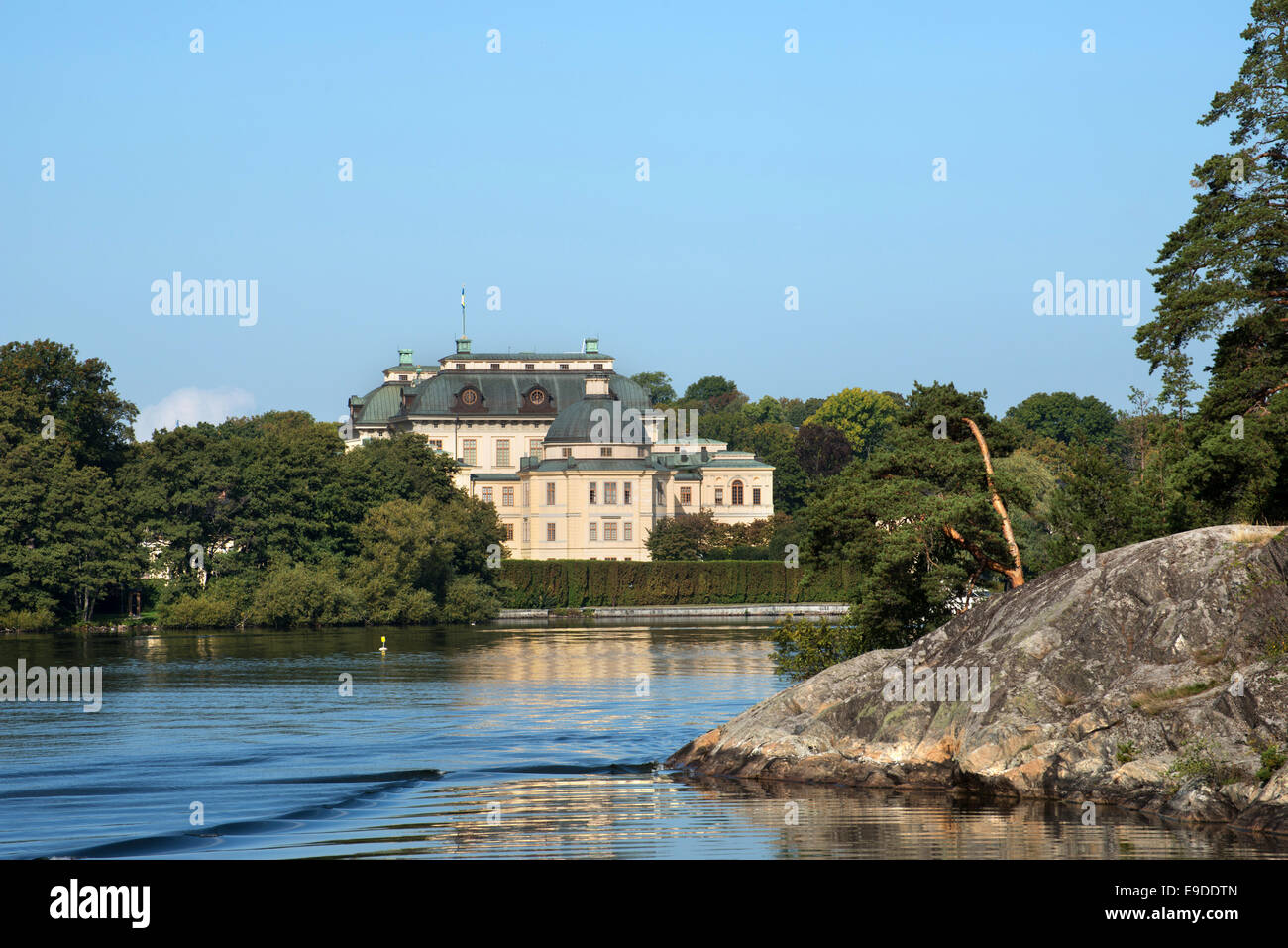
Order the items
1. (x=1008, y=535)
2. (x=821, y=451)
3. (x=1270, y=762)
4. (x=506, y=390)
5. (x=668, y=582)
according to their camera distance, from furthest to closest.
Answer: (x=821, y=451) → (x=506, y=390) → (x=668, y=582) → (x=1008, y=535) → (x=1270, y=762)

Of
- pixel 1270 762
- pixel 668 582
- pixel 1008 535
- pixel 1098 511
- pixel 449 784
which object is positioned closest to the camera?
pixel 1270 762

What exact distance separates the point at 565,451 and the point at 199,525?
4208 centimetres

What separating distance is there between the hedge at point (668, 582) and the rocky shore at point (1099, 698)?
71080 millimetres

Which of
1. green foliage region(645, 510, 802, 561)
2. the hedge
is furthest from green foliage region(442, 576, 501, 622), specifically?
green foliage region(645, 510, 802, 561)

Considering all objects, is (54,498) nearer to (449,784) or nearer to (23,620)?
(23,620)

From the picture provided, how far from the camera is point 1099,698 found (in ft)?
70.5

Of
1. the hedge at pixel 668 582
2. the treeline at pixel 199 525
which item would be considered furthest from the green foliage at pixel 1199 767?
the hedge at pixel 668 582

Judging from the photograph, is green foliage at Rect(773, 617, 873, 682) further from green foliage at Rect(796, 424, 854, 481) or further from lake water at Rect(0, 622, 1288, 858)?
green foliage at Rect(796, 424, 854, 481)

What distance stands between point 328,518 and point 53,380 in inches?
651

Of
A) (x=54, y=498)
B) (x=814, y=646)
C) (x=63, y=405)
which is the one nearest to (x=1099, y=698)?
(x=814, y=646)

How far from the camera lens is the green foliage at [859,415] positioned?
481 ft

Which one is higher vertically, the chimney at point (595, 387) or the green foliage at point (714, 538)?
the chimney at point (595, 387)

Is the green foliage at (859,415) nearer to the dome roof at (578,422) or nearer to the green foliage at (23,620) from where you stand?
the dome roof at (578,422)
